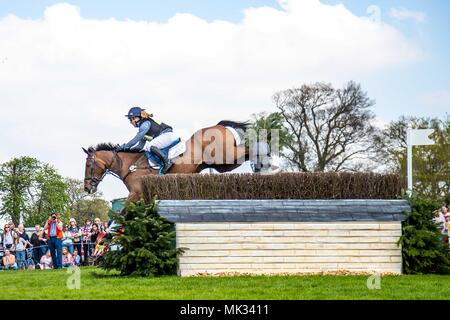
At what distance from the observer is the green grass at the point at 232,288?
10.7 meters

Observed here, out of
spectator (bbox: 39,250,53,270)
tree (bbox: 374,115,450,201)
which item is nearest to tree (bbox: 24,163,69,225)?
tree (bbox: 374,115,450,201)

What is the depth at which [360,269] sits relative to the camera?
47.5ft

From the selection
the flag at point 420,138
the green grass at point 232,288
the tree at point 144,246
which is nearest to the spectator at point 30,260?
the green grass at point 232,288

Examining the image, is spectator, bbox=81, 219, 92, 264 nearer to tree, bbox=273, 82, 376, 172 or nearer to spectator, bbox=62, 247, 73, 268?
spectator, bbox=62, 247, 73, 268

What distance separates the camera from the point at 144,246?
1398cm

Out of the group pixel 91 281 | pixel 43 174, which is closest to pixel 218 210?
pixel 91 281

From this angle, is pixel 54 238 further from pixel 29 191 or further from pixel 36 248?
pixel 29 191

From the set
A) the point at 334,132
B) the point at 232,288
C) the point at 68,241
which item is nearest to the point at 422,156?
the point at 334,132

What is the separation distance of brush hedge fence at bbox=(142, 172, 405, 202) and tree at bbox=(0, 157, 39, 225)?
3434 centimetres

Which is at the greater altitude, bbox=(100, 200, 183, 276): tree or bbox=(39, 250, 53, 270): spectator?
bbox=(100, 200, 183, 276): tree

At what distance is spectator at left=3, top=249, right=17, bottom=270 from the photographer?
876 inches

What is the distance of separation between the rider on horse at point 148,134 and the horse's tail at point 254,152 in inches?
58.4
